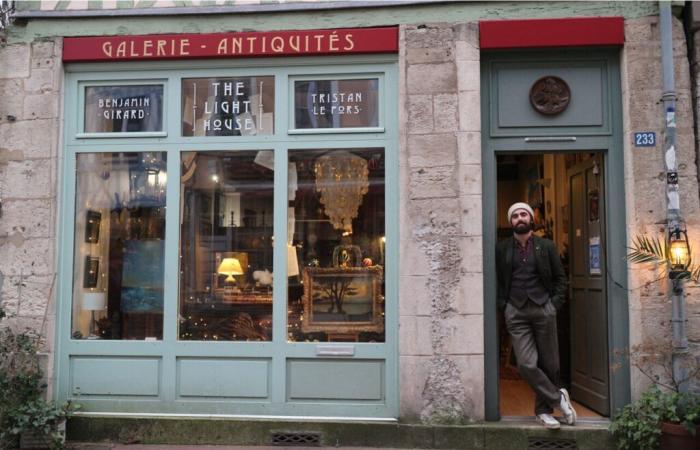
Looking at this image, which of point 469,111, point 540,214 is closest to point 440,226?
point 469,111

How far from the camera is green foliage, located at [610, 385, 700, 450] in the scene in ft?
17.2

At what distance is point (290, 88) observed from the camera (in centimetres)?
647

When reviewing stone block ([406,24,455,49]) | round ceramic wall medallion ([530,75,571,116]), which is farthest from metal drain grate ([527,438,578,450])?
stone block ([406,24,455,49])

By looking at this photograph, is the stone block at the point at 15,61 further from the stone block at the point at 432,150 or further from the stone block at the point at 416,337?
the stone block at the point at 416,337

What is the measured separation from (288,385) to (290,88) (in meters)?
2.94

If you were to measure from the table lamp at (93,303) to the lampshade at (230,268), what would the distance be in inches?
49.7

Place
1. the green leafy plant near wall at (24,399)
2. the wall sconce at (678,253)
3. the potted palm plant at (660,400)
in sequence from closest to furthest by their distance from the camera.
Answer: the potted palm plant at (660,400), the wall sconce at (678,253), the green leafy plant near wall at (24,399)

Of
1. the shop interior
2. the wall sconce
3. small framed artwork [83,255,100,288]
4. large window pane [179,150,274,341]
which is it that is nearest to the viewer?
the wall sconce

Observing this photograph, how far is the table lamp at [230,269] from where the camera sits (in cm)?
656

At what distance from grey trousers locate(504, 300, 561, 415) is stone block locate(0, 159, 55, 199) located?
4.71 metres

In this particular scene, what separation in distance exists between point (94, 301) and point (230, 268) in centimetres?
148

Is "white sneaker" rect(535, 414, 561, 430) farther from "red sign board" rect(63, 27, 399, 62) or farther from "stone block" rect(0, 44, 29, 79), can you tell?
"stone block" rect(0, 44, 29, 79)

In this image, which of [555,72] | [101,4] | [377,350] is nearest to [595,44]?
[555,72]

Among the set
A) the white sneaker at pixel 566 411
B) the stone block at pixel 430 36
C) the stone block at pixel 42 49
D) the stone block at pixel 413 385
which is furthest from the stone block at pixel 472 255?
the stone block at pixel 42 49
